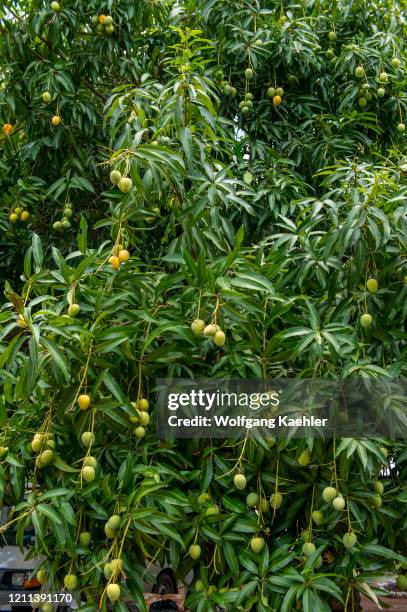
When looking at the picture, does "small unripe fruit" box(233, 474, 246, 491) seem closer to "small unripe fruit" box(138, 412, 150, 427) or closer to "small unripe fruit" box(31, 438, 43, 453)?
"small unripe fruit" box(138, 412, 150, 427)

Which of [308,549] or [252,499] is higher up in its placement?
[252,499]

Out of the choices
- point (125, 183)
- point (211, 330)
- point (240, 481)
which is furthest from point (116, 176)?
point (240, 481)

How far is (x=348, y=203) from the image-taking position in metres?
2.02

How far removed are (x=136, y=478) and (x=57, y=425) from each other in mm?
265

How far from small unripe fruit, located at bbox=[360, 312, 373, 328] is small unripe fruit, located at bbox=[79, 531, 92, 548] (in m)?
0.93

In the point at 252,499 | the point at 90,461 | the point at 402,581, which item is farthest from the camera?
the point at 402,581

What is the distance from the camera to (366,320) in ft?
6.34

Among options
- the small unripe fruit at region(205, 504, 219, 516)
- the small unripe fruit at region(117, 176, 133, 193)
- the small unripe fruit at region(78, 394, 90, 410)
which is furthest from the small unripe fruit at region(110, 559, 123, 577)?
the small unripe fruit at region(117, 176, 133, 193)

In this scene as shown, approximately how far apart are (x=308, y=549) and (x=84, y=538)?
0.59 metres

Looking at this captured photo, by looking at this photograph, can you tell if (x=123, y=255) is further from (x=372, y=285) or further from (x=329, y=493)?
(x=329, y=493)

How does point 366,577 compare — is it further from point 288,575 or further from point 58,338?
point 58,338

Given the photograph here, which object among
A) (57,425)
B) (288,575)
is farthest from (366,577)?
(57,425)

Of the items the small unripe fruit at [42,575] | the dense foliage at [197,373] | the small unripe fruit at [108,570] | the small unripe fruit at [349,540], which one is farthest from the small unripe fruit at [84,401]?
the small unripe fruit at [349,540]

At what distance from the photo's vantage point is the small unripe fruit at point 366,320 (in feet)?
6.32
